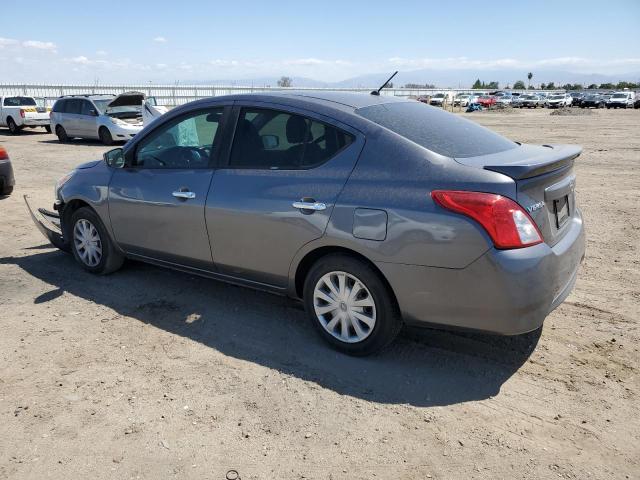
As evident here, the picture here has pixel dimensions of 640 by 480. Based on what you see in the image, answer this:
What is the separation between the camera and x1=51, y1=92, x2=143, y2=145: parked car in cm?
1870

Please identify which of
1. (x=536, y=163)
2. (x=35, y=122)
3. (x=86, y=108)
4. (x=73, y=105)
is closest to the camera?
(x=536, y=163)

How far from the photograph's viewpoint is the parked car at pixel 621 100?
179ft

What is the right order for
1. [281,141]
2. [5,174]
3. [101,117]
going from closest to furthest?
[281,141]
[5,174]
[101,117]

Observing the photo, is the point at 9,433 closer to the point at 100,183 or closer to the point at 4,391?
the point at 4,391

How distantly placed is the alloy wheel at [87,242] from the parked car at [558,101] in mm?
61443

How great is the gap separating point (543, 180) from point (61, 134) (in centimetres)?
2071

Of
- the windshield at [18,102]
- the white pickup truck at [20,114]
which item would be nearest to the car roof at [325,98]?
the white pickup truck at [20,114]

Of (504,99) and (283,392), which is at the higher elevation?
(504,99)

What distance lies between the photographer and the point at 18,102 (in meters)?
24.8

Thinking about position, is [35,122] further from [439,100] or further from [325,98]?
[439,100]

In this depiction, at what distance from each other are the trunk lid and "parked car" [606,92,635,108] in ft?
194

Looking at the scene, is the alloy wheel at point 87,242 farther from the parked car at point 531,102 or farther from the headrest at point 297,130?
the parked car at point 531,102

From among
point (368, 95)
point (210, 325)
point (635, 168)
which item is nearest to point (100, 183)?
point (210, 325)

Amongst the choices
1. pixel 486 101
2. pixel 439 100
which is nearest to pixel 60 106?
pixel 486 101
